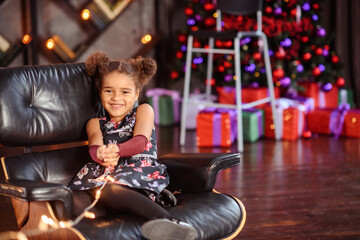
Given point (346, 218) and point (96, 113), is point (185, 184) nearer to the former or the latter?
point (96, 113)

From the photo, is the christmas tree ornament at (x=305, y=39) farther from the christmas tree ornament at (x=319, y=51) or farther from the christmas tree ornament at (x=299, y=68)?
the christmas tree ornament at (x=299, y=68)

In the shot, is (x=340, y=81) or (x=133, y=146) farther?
(x=340, y=81)

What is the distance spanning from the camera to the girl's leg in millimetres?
1680

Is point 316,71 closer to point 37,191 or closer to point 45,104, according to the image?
point 45,104

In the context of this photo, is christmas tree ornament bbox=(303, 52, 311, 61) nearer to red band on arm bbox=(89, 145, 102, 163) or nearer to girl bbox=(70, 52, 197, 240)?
girl bbox=(70, 52, 197, 240)

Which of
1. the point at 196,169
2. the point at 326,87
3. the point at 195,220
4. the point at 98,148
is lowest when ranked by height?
the point at 195,220

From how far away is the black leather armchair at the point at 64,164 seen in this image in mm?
1670

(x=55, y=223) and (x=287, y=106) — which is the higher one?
(x=287, y=106)

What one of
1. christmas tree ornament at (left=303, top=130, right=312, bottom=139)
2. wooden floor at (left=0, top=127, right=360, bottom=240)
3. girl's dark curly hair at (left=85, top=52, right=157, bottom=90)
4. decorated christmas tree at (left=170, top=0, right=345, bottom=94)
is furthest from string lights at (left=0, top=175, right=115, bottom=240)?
decorated christmas tree at (left=170, top=0, right=345, bottom=94)

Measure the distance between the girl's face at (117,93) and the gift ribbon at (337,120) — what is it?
2939 millimetres

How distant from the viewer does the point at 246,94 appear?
190 inches

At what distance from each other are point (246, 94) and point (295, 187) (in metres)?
1.84

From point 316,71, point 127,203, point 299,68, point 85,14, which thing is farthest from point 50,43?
point 127,203

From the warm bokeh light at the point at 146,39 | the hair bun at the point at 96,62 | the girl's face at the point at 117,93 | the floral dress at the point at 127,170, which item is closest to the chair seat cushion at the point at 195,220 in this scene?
the floral dress at the point at 127,170
